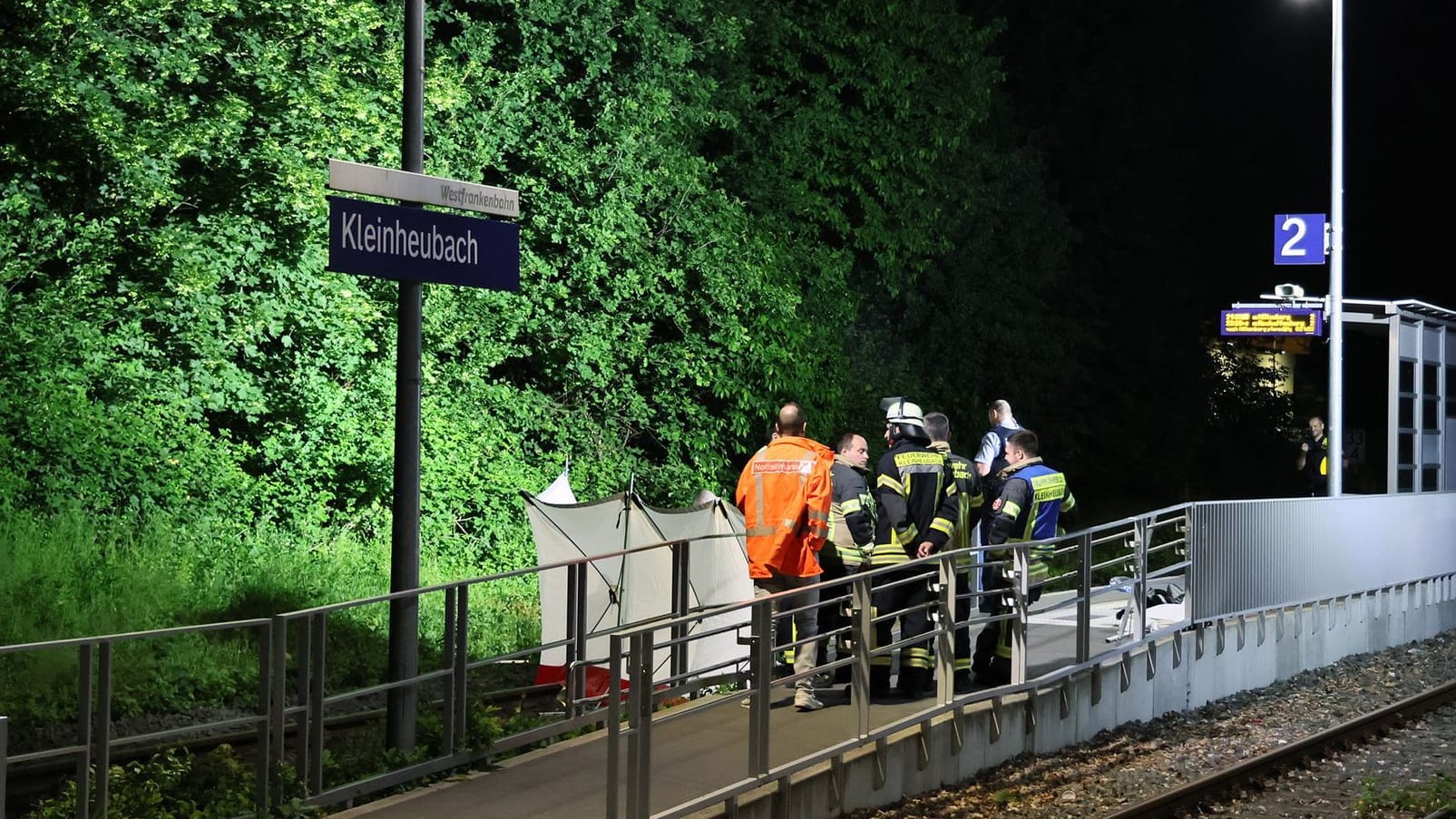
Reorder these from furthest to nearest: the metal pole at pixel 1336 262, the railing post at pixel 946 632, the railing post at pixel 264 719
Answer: the metal pole at pixel 1336 262 → the railing post at pixel 946 632 → the railing post at pixel 264 719

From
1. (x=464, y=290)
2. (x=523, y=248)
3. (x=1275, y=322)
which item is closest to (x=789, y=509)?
(x=464, y=290)

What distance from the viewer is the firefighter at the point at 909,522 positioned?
34.4 feet

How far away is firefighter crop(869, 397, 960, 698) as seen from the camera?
34.4 feet

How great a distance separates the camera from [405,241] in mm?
8641

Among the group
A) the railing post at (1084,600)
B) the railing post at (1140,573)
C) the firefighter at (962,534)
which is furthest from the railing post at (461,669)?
the railing post at (1140,573)

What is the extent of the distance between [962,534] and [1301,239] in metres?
12.6

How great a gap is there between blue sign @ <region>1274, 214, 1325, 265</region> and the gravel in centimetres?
710

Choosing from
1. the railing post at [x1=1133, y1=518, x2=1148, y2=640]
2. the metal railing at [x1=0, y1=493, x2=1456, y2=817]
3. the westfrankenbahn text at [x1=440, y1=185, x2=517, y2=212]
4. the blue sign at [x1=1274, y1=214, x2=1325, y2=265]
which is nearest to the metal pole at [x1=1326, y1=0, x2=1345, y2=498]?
the blue sign at [x1=1274, y1=214, x2=1325, y2=265]

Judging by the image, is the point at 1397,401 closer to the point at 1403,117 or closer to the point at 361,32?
the point at 361,32

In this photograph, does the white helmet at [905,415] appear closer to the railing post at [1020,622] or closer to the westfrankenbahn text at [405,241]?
the railing post at [1020,622]

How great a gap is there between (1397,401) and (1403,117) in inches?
1447

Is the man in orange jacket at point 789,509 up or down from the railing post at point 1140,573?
up

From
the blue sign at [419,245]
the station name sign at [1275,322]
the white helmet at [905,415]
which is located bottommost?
the white helmet at [905,415]

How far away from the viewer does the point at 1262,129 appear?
53.5 m
